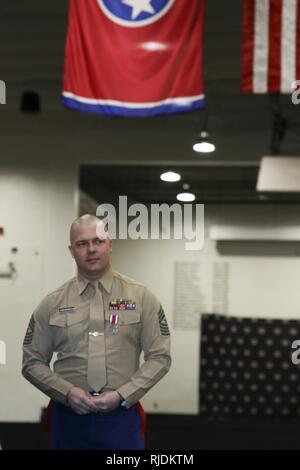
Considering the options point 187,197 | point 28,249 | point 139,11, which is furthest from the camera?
point 187,197

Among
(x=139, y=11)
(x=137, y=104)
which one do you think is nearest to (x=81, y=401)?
(x=137, y=104)

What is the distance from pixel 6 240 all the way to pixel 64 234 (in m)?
0.68

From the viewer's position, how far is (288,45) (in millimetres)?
3889

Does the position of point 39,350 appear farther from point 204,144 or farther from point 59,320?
point 204,144

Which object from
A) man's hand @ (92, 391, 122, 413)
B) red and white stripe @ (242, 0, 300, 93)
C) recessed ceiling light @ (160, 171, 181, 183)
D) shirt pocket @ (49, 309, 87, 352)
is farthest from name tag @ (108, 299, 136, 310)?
recessed ceiling light @ (160, 171, 181, 183)

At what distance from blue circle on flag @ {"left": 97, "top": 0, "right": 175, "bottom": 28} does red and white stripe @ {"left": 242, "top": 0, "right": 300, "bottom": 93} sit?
477 mm

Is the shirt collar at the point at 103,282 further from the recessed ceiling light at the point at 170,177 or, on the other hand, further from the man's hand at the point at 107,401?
the recessed ceiling light at the point at 170,177

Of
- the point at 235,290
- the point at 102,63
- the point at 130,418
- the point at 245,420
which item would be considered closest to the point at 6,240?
the point at 235,290

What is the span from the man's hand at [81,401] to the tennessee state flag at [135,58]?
1.51 metres

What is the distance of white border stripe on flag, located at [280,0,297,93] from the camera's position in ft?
12.7

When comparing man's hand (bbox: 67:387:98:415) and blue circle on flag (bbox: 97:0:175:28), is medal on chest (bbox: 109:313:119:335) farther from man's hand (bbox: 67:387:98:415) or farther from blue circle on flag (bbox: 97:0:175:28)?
blue circle on flag (bbox: 97:0:175:28)

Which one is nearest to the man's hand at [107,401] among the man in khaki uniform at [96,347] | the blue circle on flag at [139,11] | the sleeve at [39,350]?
the man in khaki uniform at [96,347]

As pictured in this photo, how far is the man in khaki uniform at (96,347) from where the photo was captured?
329cm

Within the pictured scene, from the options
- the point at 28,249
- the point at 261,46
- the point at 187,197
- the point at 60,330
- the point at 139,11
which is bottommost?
the point at 60,330
